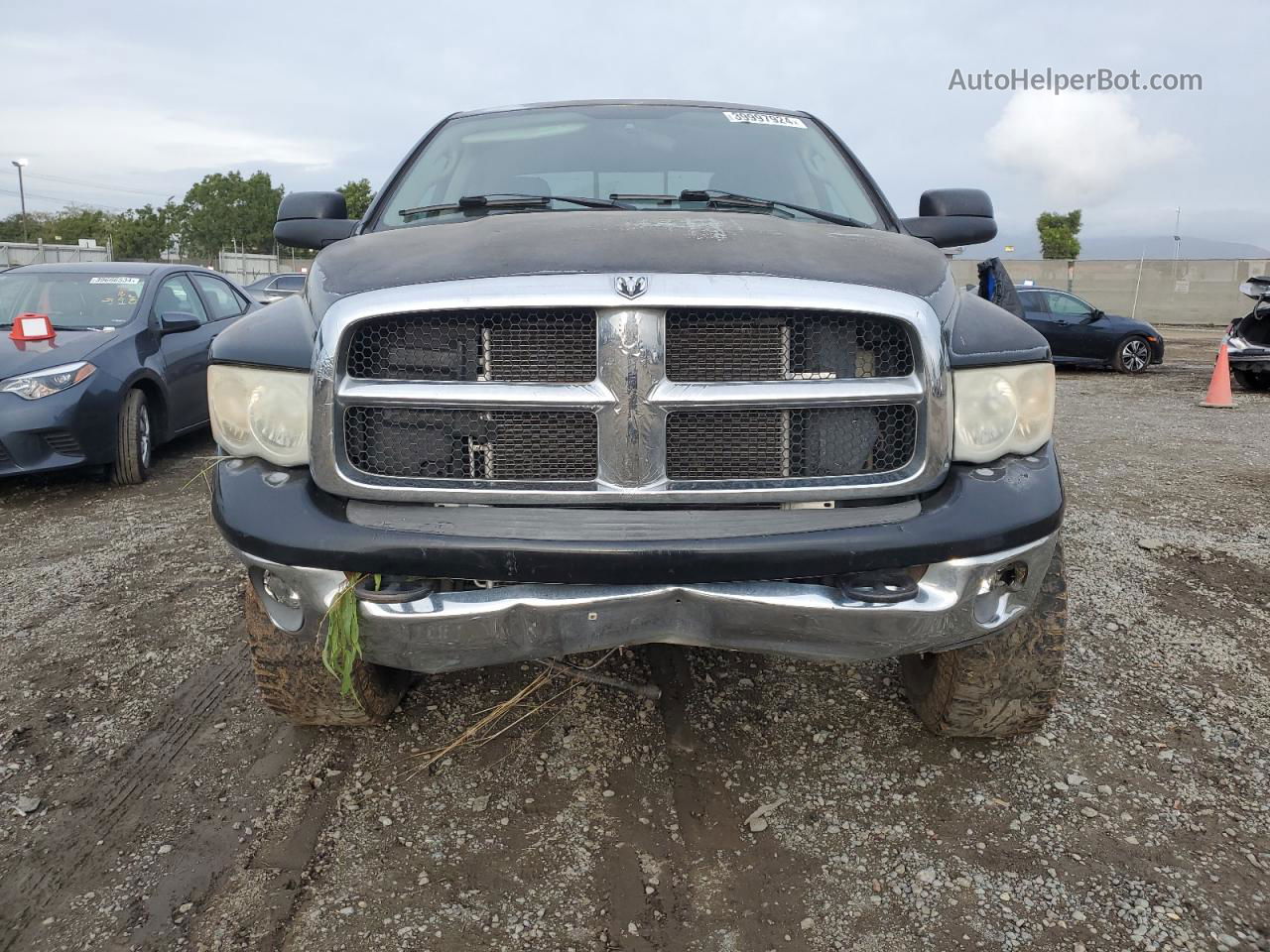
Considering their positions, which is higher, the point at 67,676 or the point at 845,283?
the point at 845,283

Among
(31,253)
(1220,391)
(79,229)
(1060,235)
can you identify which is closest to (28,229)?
(79,229)

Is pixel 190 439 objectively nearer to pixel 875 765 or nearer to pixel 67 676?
pixel 67 676

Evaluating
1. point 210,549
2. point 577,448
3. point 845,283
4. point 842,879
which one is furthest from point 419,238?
point 210,549

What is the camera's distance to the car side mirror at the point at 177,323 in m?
6.19

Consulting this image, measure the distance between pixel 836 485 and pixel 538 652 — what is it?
→ 2.56 feet

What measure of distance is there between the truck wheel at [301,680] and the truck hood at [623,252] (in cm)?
85

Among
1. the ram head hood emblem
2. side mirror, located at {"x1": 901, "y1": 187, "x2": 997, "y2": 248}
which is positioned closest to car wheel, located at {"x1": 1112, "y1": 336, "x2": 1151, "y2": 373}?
side mirror, located at {"x1": 901, "y1": 187, "x2": 997, "y2": 248}

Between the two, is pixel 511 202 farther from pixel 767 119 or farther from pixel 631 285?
pixel 767 119

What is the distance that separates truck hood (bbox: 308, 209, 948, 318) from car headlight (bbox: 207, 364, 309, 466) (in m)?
0.21

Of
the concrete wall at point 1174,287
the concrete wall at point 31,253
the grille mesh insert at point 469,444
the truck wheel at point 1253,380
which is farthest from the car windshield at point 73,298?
the concrete wall at point 1174,287

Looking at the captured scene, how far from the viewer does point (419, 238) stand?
7.85 feet

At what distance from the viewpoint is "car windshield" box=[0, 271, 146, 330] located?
606 centimetres

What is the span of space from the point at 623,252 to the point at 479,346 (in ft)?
1.32

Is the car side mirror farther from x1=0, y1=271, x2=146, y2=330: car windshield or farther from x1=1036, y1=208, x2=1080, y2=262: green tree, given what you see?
x1=1036, y1=208, x2=1080, y2=262: green tree
